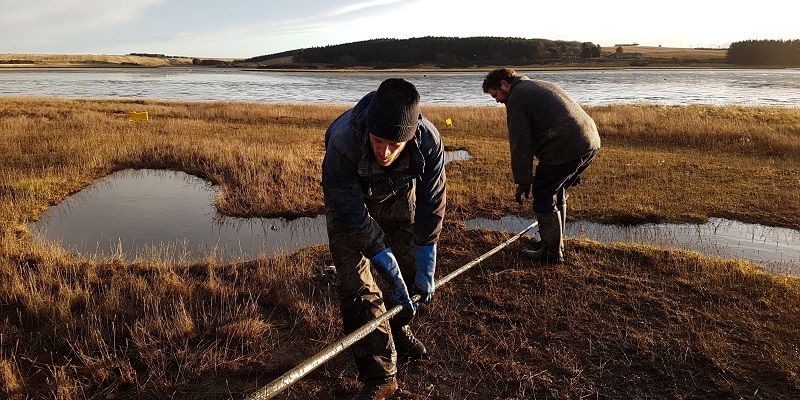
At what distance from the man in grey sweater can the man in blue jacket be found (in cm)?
195

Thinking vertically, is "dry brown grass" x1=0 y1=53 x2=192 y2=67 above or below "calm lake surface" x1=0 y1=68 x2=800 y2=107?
above

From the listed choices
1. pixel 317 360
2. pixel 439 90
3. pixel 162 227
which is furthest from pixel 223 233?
pixel 439 90

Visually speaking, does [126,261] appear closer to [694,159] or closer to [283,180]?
[283,180]

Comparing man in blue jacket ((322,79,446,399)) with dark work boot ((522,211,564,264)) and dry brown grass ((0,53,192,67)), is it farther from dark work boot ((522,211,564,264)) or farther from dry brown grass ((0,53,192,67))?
dry brown grass ((0,53,192,67))

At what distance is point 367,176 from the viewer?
9.55 ft

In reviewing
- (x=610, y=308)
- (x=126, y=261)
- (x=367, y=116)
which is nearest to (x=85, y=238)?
(x=126, y=261)

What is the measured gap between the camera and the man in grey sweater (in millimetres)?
4801

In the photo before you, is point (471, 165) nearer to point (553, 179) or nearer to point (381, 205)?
point (553, 179)

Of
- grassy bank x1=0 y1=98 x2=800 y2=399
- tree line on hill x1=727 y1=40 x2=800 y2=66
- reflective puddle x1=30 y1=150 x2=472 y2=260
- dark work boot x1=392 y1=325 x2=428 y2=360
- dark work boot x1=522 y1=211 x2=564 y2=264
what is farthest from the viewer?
tree line on hill x1=727 y1=40 x2=800 y2=66

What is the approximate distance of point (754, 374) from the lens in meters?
3.67

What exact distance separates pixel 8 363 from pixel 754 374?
538 cm

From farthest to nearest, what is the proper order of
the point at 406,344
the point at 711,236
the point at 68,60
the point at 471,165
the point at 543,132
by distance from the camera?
the point at 68,60 → the point at 471,165 → the point at 711,236 → the point at 543,132 → the point at 406,344

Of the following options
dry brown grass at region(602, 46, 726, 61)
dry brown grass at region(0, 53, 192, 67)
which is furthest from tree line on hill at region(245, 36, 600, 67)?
dry brown grass at region(0, 53, 192, 67)

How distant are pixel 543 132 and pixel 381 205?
7.59 ft
